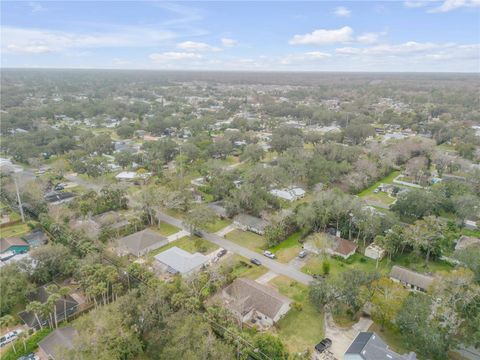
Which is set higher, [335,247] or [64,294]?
[64,294]

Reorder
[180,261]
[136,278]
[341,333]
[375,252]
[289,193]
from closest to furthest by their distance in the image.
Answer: [341,333] → [136,278] → [180,261] → [375,252] → [289,193]

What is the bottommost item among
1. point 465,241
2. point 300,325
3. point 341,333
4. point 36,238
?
point 300,325

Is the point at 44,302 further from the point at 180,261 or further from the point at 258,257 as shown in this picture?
the point at 258,257

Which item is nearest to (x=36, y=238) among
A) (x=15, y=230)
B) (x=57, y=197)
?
(x=15, y=230)

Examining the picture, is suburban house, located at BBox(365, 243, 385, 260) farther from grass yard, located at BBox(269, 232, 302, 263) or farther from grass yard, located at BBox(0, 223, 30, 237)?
grass yard, located at BBox(0, 223, 30, 237)

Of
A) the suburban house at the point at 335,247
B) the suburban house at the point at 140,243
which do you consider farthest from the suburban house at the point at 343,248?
the suburban house at the point at 140,243

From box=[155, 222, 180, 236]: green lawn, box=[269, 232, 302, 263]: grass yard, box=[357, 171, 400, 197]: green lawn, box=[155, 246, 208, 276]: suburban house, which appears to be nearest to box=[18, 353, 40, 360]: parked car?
box=[155, 246, 208, 276]: suburban house

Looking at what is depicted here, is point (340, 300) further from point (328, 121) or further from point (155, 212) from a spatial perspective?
point (328, 121)
